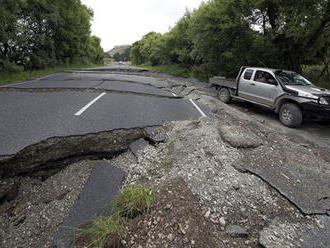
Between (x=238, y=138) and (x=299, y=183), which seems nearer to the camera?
(x=299, y=183)

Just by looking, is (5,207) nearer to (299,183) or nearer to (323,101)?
(299,183)

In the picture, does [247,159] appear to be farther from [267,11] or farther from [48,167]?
[267,11]

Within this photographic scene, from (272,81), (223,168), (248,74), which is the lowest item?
(223,168)

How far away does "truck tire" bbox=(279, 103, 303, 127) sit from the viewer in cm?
518

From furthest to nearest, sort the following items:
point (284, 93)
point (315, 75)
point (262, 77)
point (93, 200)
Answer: point (315, 75)
point (262, 77)
point (284, 93)
point (93, 200)

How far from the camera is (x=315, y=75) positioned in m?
11.9

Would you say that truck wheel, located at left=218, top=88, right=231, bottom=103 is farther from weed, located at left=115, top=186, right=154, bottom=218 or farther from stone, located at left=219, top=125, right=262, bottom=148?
weed, located at left=115, top=186, right=154, bottom=218

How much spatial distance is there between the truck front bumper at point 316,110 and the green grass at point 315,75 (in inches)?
260

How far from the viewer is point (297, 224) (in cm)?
197

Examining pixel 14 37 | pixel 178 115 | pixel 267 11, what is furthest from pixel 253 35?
pixel 14 37

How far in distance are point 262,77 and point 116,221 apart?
7.14m

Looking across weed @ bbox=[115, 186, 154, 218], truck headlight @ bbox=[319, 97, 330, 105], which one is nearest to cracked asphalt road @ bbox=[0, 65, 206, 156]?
weed @ bbox=[115, 186, 154, 218]

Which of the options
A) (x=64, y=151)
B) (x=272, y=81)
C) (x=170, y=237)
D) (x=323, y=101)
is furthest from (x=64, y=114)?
(x=323, y=101)

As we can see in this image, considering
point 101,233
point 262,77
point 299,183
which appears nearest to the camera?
point 101,233
